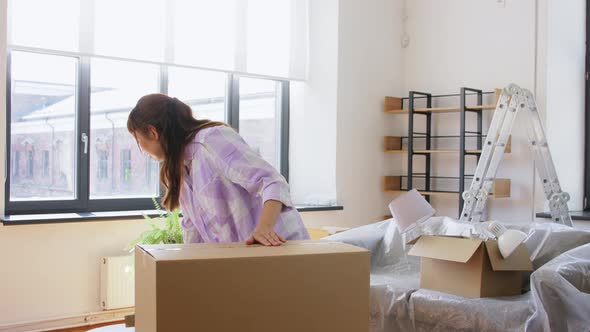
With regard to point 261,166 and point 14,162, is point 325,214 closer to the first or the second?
point 14,162

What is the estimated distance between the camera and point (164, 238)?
3.73m

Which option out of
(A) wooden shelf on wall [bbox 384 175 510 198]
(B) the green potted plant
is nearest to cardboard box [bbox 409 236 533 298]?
(B) the green potted plant

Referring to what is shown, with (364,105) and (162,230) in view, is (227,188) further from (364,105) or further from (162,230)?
(364,105)

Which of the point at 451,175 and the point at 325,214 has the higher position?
the point at 451,175

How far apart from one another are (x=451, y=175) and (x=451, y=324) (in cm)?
265

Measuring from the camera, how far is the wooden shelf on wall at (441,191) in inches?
178

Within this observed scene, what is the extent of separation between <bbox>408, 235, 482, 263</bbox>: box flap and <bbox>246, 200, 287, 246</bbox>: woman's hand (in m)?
1.20

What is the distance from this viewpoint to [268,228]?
1436mm

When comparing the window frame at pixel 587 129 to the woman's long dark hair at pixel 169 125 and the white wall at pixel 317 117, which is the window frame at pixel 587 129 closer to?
the white wall at pixel 317 117

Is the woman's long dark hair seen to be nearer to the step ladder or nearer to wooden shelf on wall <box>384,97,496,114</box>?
the step ladder

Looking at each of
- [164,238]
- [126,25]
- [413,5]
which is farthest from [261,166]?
[413,5]

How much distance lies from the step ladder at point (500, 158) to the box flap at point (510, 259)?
131 centimetres

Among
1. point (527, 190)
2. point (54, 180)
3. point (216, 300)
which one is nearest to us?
point (216, 300)

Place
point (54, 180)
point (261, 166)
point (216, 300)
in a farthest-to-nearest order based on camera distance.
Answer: point (54, 180)
point (261, 166)
point (216, 300)
